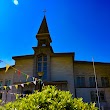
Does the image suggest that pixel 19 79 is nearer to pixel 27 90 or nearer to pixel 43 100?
pixel 27 90

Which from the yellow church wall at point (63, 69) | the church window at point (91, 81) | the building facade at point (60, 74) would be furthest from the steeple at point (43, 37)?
the church window at point (91, 81)

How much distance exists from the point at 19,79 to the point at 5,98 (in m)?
3.21

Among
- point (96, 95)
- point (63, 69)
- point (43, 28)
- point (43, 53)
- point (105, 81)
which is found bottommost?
point (96, 95)

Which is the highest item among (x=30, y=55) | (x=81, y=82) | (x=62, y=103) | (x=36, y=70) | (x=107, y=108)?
(x=30, y=55)

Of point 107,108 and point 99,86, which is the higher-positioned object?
point 99,86

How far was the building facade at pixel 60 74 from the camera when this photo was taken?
21.8 m

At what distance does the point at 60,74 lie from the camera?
22891 millimetres

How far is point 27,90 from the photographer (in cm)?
2217

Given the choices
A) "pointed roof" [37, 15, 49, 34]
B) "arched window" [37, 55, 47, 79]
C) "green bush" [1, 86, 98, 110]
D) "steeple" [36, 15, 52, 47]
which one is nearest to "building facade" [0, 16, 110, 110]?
"arched window" [37, 55, 47, 79]

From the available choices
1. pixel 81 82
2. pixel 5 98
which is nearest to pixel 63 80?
pixel 81 82

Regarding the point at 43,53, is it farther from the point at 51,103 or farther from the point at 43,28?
the point at 51,103

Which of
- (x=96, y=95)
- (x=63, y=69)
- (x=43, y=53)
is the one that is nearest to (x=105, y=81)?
(x=96, y=95)

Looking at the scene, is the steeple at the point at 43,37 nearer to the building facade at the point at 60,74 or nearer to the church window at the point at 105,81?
the building facade at the point at 60,74

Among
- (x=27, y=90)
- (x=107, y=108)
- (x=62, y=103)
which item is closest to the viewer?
(x=62, y=103)
